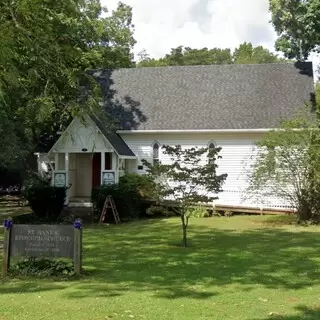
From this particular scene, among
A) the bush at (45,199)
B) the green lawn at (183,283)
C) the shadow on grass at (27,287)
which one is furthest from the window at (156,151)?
the shadow on grass at (27,287)

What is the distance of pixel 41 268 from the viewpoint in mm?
10242

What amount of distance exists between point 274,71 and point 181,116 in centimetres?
613

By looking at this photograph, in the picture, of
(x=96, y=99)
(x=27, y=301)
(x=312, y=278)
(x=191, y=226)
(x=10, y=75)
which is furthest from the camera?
(x=191, y=226)

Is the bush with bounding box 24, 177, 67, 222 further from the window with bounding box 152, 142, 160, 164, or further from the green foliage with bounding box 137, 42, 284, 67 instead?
the green foliage with bounding box 137, 42, 284, 67

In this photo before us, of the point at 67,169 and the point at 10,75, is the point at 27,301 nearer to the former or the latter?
the point at 10,75

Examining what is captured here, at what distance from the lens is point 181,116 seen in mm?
26406

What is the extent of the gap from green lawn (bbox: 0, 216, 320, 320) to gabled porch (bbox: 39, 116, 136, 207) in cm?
796

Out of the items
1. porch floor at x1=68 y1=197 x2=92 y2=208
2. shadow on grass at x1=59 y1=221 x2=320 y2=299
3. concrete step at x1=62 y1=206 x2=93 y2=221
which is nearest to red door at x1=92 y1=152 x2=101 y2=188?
porch floor at x1=68 y1=197 x2=92 y2=208

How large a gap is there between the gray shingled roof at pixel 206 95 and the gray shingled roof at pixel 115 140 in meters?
0.88

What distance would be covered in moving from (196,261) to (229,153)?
14028 millimetres

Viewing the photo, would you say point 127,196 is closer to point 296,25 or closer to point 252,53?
point 296,25

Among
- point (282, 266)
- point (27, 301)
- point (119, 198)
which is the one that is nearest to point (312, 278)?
point (282, 266)

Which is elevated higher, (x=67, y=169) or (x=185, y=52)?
(x=185, y=52)

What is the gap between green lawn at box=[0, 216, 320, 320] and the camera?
7.12 m
